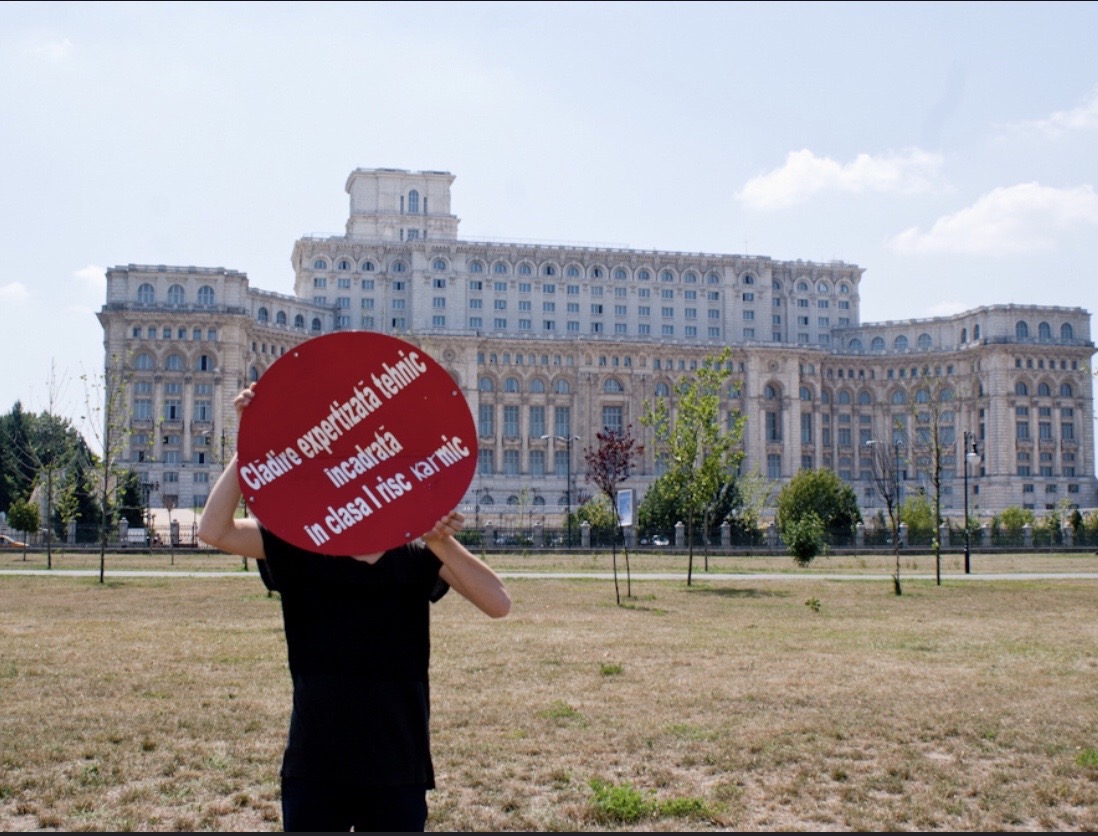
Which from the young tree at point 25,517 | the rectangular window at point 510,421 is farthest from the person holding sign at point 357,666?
the rectangular window at point 510,421

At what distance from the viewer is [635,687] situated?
42.9 ft

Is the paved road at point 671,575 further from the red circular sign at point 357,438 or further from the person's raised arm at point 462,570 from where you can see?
→ the red circular sign at point 357,438

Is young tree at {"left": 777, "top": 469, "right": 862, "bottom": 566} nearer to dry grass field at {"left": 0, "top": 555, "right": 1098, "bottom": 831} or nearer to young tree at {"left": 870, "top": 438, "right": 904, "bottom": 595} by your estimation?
young tree at {"left": 870, "top": 438, "right": 904, "bottom": 595}

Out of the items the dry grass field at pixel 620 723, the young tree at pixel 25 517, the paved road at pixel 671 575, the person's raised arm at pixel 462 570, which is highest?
the person's raised arm at pixel 462 570

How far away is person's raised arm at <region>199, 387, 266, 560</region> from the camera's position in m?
5.00

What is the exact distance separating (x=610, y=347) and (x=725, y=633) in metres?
110

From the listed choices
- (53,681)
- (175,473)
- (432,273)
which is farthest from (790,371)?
(53,681)

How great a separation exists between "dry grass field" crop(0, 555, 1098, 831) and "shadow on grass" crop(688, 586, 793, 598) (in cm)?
713

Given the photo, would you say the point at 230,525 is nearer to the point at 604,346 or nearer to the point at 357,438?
the point at 357,438

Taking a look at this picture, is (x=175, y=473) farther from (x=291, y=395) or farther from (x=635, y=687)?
(x=291, y=395)

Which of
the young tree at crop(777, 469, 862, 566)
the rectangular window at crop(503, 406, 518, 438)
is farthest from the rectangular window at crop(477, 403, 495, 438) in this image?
the young tree at crop(777, 469, 862, 566)

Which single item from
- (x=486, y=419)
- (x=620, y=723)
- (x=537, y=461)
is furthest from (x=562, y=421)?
Answer: (x=620, y=723)

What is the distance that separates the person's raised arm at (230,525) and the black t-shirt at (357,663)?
13 centimetres

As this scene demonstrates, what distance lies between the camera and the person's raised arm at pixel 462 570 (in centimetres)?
489
